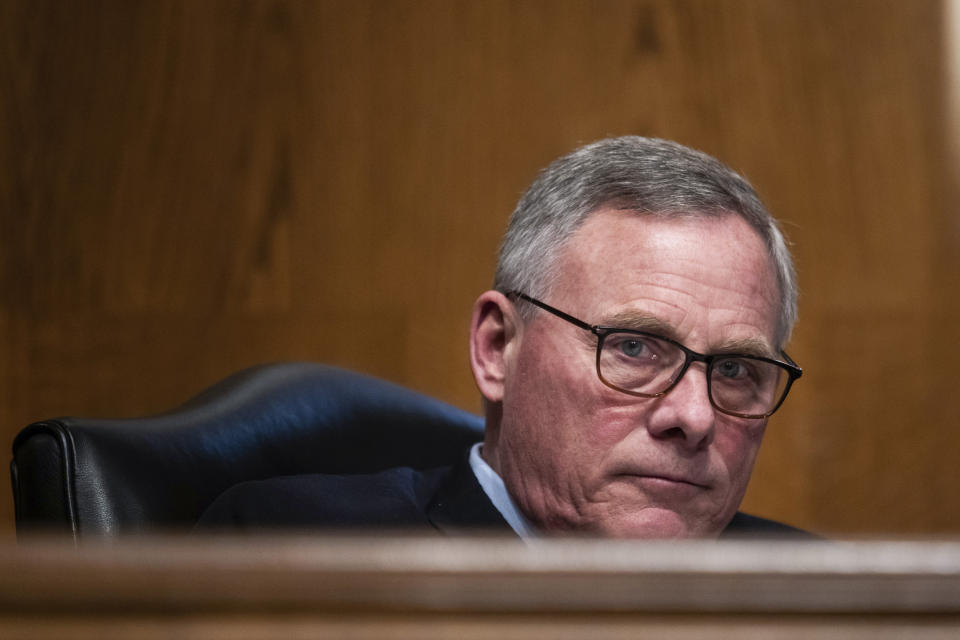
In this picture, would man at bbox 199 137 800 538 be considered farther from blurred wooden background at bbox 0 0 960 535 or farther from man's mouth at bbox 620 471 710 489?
blurred wooden background at bbox 0 0 960 535

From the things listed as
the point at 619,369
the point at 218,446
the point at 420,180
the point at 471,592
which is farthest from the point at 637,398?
the point at 420,180

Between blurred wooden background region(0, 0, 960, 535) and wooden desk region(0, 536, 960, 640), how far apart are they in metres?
1.76

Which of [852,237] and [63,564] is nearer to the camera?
[63,564]

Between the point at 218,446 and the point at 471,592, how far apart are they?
867 mm

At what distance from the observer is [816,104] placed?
2.04 meters

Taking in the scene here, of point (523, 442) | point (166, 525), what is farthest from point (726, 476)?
point (166, 525)

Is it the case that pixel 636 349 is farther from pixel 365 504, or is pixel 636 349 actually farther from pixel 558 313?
pixel 365 504

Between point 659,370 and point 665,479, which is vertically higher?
point 659,370

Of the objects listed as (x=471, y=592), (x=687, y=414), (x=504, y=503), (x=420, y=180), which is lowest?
(x=504, y=503)

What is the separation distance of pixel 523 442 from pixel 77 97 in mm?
1393

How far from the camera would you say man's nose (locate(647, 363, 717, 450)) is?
99cm

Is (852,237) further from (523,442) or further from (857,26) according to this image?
(523,442)

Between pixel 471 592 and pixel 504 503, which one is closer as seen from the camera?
pixel 471 592

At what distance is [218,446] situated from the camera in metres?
1.03
